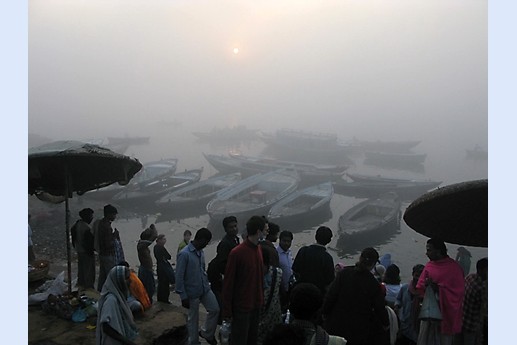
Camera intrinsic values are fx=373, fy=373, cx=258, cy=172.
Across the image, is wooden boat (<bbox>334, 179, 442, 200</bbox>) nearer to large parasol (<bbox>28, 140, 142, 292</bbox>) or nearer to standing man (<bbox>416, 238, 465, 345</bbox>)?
large parasol (<bbox>28, 140, 142, 292</bbox>)

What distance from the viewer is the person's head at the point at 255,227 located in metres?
3.07

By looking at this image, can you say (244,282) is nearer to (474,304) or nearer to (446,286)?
(446,286)

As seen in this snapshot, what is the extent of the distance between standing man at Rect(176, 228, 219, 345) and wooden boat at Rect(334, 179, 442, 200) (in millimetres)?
26250

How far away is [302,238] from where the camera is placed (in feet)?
65.3

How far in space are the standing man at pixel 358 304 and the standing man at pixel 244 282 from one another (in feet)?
2.06

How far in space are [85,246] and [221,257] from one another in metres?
2.49

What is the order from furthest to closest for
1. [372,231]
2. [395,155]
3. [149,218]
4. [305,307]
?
[395,155]
[149,218]
[372,231]
[305,307]

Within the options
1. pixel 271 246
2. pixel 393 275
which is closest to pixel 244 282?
pixel 271 246

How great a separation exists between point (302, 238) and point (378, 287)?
17349mm

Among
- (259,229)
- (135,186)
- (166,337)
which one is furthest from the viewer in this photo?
(135,186)

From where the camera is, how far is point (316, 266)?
380cm

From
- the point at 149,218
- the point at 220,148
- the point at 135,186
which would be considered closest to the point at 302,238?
the point at 149,218

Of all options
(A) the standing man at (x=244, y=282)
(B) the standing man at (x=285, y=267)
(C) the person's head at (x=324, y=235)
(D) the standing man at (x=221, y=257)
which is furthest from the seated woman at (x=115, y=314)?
(C) the person's head at (x=324, y=235)

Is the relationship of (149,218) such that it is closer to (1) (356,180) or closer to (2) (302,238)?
(2) (302,238)
